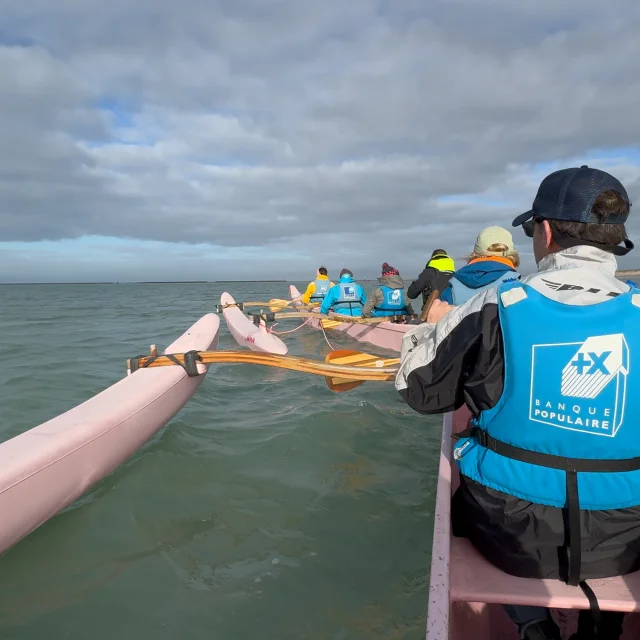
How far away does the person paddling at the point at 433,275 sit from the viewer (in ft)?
24.4

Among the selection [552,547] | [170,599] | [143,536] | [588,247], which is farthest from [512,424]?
[143,536]

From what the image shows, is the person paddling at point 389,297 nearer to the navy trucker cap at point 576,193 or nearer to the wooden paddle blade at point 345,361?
the wooden paddle blade at point 345,361

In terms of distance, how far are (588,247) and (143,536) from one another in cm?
302

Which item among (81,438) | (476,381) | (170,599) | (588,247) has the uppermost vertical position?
(588,247)

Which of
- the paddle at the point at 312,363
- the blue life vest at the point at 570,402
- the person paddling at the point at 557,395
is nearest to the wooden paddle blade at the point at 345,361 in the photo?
the paddle at the point at 312,363

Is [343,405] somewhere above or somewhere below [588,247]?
below

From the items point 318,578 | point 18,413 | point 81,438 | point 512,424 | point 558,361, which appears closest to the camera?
point 558,361

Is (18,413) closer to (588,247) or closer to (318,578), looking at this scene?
(318,578)

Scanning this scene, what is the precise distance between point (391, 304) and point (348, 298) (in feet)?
6.82

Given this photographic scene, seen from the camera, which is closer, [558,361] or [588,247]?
[558,361]

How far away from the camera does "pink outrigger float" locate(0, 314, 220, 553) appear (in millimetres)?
2590

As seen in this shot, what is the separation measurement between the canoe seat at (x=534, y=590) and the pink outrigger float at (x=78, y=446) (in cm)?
226

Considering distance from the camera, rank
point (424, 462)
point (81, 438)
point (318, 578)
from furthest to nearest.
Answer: point (424, 462), point (81, 438), point (318, 578)

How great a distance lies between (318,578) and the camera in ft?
8.87
